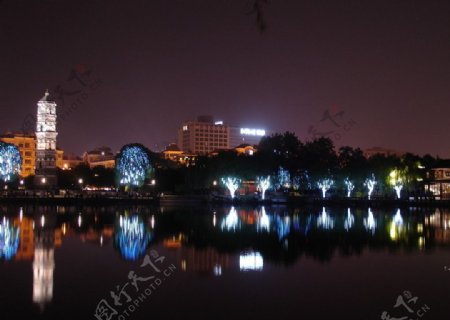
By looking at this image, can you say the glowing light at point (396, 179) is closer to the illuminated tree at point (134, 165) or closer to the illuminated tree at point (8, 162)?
the illuminated tree at point (134, 165)

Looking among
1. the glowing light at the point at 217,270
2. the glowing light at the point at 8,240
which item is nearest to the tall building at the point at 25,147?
the glowing light at the point at 8,240

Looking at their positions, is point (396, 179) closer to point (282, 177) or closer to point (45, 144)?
point (282, 177)

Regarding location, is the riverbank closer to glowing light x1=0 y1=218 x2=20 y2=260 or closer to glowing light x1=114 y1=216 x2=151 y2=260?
glowing light x1=114 y1=216 x2=151 y2=260

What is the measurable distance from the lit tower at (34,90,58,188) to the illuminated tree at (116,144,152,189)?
60.5 ft

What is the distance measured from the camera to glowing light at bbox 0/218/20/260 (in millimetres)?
23094

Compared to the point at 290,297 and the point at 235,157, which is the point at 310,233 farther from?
the point at 235,157

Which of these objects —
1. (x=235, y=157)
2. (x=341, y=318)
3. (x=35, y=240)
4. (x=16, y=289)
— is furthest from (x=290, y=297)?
(x=235, y=157)

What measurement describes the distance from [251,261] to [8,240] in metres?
12.7

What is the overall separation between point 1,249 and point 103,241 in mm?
5119

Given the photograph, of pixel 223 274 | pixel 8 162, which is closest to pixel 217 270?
pixel 223 274

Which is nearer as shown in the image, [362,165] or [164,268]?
[164,268]

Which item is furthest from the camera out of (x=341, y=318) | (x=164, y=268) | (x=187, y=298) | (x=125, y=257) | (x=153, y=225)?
(x=153, y=225)

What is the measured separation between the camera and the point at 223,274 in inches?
763

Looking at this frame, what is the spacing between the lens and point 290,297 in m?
16.2
